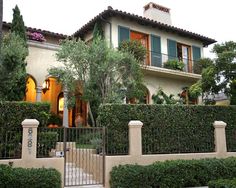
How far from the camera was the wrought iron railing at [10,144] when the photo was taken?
8.98 meters

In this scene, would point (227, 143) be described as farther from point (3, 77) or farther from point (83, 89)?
point (3, 77)

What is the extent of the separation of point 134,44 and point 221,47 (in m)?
4.46

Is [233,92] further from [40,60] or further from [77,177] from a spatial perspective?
[40,60]

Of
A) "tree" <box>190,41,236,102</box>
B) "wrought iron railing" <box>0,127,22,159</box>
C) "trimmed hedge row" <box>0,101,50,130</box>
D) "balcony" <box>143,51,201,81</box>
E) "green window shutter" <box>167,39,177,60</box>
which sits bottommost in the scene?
"wrought iron railing" <box>0,127,22,159</box>

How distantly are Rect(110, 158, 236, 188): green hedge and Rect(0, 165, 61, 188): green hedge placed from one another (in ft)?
6.61

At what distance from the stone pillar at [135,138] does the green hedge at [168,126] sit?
0.26 metres

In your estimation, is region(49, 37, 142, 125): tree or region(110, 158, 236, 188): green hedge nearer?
region(110, 158, 236, 188): green hedge

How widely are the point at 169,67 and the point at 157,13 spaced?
548 centimetres

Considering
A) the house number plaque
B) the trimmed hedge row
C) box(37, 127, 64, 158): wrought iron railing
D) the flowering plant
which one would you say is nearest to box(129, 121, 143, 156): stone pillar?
box(37, 127, 64, 158): wrought iron railing

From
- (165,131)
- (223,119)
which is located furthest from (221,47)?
(165,131)

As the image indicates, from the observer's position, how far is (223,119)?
40.7ft

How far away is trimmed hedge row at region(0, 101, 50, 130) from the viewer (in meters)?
9.31

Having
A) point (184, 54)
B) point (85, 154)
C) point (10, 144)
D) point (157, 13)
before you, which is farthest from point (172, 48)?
point (10, 144)

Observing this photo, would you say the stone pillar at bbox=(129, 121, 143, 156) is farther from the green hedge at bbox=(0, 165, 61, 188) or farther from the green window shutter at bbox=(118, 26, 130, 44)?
the green window shutter at bbox=(118, 26, 130, 44)
